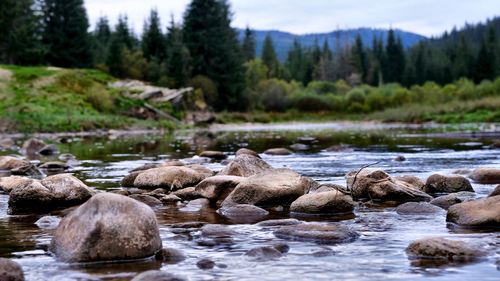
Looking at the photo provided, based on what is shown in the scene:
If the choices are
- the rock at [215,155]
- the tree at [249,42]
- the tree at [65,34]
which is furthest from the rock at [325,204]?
the tree at [249,42]

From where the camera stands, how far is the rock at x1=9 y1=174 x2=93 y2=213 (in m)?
11.0

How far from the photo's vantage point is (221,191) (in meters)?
11.6

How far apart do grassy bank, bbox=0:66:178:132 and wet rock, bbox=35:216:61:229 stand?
1486 inches

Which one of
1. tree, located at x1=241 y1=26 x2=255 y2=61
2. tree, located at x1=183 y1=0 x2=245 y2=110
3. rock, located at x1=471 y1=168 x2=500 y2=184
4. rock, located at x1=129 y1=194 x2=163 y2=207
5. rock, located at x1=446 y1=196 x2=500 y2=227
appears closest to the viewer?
rock, located at x1=446 y1=196 x2=500 y2=227

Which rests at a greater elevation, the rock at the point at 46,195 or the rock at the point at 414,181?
the rock at the point at 46,195

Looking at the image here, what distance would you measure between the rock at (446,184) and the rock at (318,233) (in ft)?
14.9

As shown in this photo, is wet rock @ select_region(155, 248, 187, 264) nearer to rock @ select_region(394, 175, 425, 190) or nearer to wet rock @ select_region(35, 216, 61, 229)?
wet rock @ select_region(35, 216, 61, 229)

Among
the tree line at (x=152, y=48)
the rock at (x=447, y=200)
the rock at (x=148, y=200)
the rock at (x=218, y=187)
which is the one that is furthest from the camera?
the tree line at (x=152, y=48)

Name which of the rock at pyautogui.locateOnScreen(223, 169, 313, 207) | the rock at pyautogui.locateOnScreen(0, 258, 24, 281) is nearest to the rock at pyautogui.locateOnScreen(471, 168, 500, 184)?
the rock at pyautogui.locateOnScreen(223, 169, 313, 207)

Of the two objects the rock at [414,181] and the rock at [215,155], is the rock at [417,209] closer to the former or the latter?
the rock at [414,181]

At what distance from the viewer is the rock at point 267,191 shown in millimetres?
10703

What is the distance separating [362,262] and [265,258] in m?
1.02

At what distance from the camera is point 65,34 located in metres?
80.7

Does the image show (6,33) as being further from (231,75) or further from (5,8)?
(231,75)
